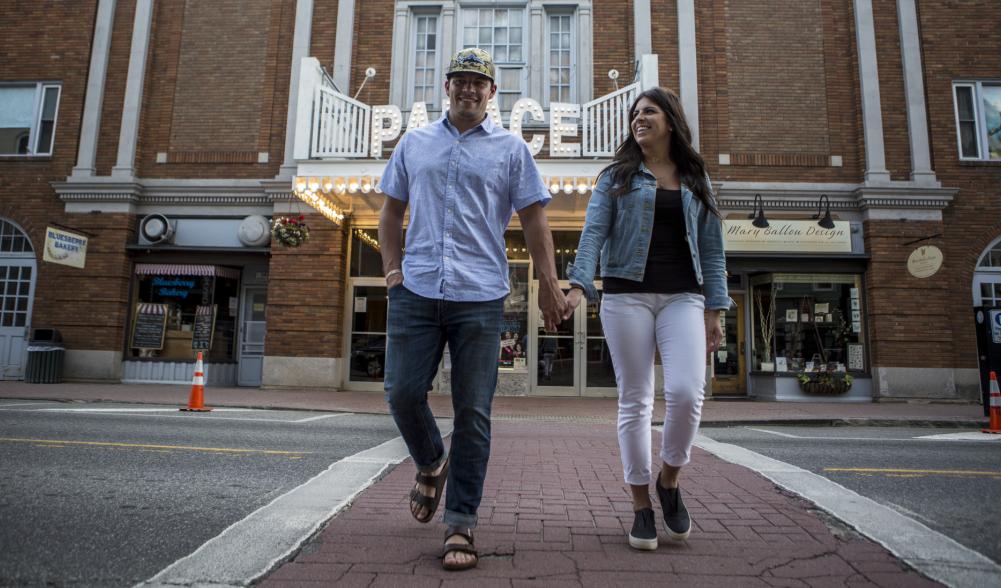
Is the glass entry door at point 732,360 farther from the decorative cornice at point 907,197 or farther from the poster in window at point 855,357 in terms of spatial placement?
the decorative cornice at point 907,197

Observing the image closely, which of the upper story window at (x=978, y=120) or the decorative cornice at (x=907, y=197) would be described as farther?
the upper story window at (x=978, y=120)

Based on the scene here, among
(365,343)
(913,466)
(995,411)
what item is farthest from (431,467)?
(365,343)

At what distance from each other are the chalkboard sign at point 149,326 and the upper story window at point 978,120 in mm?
17251

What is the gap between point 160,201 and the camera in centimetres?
1360

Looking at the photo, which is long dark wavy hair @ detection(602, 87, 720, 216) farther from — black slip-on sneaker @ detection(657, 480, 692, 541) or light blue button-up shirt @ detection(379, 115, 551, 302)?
black slip-on sneaker @ detection(657, 480, 692, 541)

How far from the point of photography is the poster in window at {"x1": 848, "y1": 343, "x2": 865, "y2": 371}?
496 inches

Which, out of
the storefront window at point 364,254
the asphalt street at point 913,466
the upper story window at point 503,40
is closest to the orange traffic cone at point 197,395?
the storefront window at point 364,254

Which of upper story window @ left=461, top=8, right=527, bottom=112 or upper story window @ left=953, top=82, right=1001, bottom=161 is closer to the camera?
upper story window @ left=953, top=82, right=1001, bottom=161

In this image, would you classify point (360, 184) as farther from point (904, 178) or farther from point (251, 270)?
point (904, 178)

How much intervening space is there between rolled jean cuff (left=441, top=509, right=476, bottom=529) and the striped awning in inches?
491

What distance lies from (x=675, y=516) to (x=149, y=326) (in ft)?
44.8

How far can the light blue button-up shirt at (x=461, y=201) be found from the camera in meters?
2.54

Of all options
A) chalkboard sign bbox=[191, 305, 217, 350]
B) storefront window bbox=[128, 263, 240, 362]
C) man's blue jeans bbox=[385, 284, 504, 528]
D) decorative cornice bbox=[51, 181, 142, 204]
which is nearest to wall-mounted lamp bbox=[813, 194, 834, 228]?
man's blue jeans bbox=[385, 284, 504, 528]

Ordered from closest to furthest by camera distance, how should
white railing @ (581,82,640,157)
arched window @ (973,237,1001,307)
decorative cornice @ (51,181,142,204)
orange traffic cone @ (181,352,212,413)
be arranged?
1. orange traffic cone @ (181,352,212,413)
2. white railing @ (581,82,640,157)
3. arched window @ (973,237,1001,307)
4. decorative cornice @ (51,181,142,204)
